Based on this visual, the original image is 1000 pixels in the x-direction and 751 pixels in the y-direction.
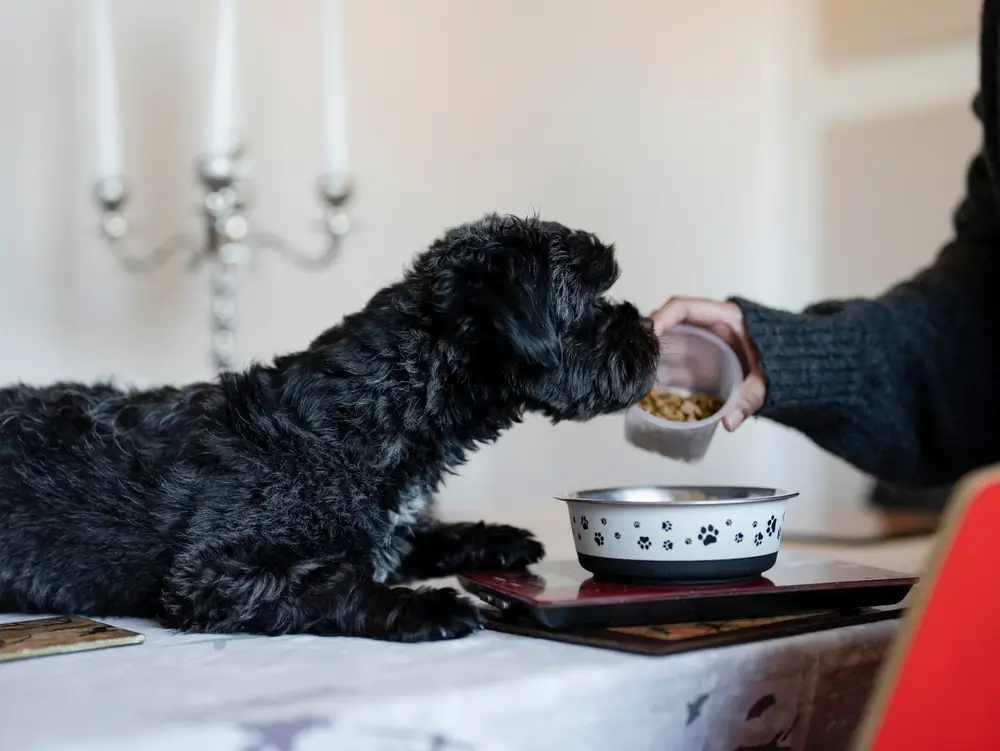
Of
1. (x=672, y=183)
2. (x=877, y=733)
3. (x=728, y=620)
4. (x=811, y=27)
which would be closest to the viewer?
(x=877, y=733)

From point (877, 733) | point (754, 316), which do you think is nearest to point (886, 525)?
point (754, 316)

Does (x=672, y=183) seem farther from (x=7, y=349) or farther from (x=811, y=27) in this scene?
(x=7, y=349)

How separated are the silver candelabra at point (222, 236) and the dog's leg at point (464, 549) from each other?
72cm

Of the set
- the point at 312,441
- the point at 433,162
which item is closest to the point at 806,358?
the point at 312,441

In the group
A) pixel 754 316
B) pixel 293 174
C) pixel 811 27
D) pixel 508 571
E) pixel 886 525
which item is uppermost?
pixel 811 27

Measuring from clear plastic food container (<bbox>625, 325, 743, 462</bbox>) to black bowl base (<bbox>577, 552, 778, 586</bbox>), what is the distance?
32 centimetres

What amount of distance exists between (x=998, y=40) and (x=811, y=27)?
5.98 ft

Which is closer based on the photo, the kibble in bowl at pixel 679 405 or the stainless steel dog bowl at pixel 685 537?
the stainless steel dog bowl at pixel 685 537

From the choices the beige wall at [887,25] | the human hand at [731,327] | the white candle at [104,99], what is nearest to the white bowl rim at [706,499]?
the human hand at [731,327]

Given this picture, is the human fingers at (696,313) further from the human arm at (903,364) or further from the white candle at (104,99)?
the white candle at (104,99)

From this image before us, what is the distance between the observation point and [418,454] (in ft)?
3.12

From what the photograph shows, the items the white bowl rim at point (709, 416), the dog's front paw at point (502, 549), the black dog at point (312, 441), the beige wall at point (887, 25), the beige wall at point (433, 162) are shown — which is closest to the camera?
the black dog at point (312, 441)

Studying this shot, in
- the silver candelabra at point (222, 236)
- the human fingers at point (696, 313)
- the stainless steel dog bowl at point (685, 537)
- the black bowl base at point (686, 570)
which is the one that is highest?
the silver candelabra at point (222, 236)

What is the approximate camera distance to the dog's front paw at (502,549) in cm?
102
